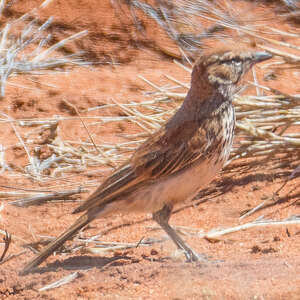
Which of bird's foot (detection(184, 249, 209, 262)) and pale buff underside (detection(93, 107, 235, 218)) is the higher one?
pale buff underside (detection(93, 107, 235, 218))

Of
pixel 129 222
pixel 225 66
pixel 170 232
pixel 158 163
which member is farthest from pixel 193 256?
pixel 129 222

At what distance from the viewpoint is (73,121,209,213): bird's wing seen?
3.06 meters

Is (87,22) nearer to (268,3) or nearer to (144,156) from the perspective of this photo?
(268,3)

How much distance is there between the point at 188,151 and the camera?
3061mm

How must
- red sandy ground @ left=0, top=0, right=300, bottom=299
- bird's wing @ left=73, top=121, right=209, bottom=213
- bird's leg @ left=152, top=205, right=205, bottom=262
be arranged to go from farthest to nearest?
bird's leg @ left=152, top=205, right=205, bottom=262 → bird's wing @ left=73, top=121, right=209, bottom=213 → red sandy ground @ left=0, top=0, right=300, bottom=299

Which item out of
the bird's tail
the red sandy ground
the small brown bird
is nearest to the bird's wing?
the small brown bird

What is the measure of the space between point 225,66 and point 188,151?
467mm

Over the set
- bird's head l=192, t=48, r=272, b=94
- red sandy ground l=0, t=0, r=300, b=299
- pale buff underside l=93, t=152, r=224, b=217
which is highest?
bird's head l=192, t=48, r=272, b=94

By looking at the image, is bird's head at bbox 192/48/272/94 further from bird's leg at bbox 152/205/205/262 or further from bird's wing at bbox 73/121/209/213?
bird's leg at bbox 152/205/205/262

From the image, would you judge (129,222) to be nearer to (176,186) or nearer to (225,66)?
(176,186)

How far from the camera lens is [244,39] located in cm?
527

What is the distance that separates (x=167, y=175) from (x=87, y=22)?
436cm

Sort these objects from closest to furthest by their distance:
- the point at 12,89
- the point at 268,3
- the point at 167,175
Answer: the point at 167,175, the point at 12,89, the point at 268,3

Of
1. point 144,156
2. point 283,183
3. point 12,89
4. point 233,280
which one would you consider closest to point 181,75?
point 12,89
